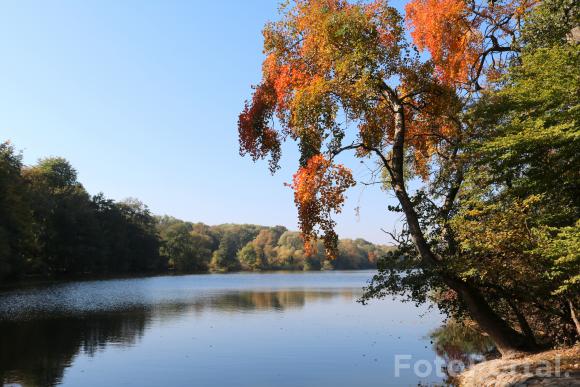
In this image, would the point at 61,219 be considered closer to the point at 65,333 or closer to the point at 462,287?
the point at 65,333

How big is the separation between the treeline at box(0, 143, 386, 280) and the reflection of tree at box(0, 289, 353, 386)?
79.7ft

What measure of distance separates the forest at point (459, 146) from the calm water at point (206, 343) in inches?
172

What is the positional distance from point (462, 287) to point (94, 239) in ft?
267

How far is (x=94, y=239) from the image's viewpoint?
84625 mm

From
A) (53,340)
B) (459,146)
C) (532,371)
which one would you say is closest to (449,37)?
(459,146)

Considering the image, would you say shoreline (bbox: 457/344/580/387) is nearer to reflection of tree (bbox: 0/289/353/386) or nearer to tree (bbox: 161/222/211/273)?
reflection of tree (bbox: 0/289/353/386)

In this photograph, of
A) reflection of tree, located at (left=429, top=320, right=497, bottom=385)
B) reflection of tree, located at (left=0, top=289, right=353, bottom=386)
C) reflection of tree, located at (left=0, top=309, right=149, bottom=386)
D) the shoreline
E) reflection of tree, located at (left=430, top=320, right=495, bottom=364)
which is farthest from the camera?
reflection of tree, located at (left=430, top=320, right=495, bottom=364)

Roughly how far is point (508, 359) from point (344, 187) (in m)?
7.18

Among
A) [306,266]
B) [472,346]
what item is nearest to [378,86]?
[472,346]

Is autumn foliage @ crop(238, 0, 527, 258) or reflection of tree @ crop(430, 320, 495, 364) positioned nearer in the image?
autumn foliage @ crop(238, 0, 527, 258)

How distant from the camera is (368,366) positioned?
18.1 m

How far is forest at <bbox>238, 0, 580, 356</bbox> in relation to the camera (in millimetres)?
11320

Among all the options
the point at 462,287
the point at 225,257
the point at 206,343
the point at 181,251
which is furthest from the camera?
the point at 225,257

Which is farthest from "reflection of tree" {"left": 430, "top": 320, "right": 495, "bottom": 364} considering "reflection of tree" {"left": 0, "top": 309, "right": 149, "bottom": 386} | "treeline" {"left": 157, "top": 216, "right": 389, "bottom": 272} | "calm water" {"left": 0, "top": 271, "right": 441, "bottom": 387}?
"treeline" {"left": 157, "top": 216, "right": 389, "bottom": 272}
